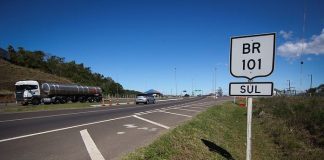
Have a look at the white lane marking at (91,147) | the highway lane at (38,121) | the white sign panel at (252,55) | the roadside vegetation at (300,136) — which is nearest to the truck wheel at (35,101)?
the highway lane at (38,121)

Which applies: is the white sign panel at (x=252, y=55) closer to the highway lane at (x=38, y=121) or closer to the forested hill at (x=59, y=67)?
the highway lane at (x=38, y=121)

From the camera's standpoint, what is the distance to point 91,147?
775 cm

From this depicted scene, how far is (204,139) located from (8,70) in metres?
72.5

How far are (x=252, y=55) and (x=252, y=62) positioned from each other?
0.13m

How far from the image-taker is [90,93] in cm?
4828

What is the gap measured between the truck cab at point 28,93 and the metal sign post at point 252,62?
113ft

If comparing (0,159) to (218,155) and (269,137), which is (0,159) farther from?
(269,137)

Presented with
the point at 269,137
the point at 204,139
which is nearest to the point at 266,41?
the point at 204,139

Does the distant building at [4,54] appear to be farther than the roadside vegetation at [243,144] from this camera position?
Yes

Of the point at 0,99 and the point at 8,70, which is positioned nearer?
the point at 0,99

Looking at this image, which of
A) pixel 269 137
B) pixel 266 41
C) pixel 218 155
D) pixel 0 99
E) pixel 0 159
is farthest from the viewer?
pixel 0 99

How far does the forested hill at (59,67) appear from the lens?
9506cm

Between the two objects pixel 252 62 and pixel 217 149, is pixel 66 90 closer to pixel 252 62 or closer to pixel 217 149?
pixel 217 149

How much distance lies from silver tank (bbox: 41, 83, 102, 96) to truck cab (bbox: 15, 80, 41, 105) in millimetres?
1136
